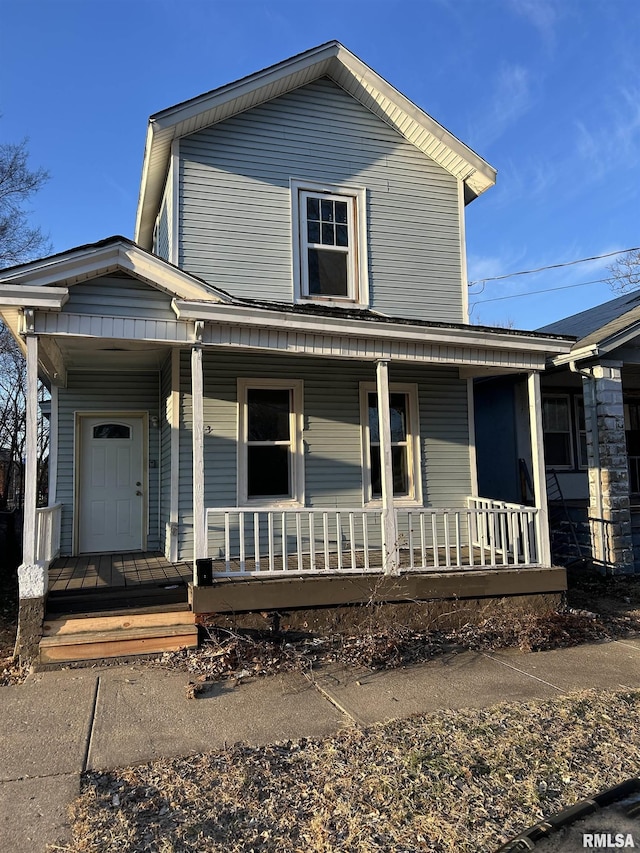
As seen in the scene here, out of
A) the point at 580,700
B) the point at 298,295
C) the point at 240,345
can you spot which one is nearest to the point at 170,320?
the point at 240,345

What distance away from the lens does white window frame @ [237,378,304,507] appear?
785cm

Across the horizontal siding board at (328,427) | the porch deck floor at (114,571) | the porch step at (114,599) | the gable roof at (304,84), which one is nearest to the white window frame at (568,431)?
the horizontal siding board at (328,427)

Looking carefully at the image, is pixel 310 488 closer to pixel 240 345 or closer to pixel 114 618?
pixel 240 345

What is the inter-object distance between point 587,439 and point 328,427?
14.7 ft

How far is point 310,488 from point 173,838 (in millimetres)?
5396

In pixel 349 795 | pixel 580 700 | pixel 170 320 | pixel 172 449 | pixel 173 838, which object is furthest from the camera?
pixel 172 449

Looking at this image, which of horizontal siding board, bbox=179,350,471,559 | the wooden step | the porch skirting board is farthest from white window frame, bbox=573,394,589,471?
the wooden step

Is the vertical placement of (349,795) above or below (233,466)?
below

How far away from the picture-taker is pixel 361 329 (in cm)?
666

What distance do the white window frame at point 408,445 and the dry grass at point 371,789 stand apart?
4.34 metres

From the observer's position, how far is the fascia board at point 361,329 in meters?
5.97

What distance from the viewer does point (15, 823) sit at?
3.06 metres

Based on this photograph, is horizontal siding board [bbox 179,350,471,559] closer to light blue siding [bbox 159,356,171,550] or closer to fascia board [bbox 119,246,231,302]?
light blue siding [bbox 159,356,171,550]

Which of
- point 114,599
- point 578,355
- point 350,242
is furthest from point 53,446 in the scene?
point 578,355
